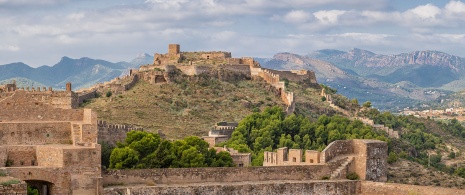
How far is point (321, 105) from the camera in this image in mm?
86000

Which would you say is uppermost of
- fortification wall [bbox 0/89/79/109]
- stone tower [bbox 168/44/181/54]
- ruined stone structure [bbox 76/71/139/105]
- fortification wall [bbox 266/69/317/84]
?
stone tower [bbox 168/44/181/54]

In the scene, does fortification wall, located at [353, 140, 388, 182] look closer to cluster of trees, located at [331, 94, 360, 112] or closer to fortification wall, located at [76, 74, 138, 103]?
fortification wall, located at [76, 74, 138, 103]

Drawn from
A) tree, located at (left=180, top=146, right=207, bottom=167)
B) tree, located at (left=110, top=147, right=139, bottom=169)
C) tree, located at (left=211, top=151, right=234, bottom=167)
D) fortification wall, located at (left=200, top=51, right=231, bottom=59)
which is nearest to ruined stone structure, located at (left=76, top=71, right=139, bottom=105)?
fortification wall, located at (left=200, top=51, right=231, bottom=59)

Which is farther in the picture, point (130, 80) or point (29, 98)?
point (130, 80)

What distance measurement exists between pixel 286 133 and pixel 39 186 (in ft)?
107

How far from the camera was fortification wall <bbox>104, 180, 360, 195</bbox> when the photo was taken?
32156 mm

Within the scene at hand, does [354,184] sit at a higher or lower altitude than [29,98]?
lower

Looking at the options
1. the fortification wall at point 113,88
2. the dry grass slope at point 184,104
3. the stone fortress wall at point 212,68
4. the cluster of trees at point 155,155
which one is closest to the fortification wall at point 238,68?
the stone fortress wall at point 212,68

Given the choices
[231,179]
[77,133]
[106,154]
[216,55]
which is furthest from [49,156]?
[216,55]

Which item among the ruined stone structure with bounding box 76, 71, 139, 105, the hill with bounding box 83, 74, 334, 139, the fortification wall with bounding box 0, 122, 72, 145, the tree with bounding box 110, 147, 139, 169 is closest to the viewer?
the fortification wall with bounding box 0, 122, 72, 145

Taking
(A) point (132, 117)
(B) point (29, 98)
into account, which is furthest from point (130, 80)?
(B) point (29, 98)

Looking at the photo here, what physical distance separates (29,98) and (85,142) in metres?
6.77

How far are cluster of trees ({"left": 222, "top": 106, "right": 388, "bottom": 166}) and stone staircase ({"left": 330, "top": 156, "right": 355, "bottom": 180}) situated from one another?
54.4 ft

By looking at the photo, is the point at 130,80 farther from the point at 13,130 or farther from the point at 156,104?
the point at 13,130
